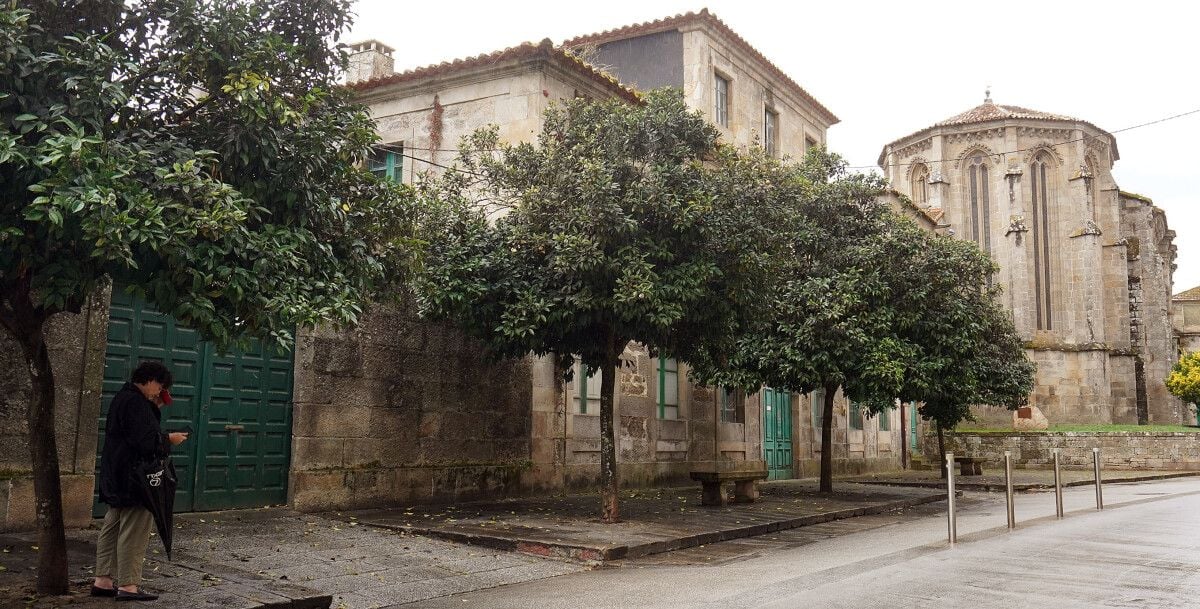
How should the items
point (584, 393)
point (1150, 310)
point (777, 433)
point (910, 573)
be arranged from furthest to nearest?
point (1150, 310) → point (777, 433) → point (584, 393) → point (910, 573)

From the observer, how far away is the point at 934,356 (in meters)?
16.0

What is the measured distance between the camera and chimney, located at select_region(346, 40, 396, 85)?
1938 cm

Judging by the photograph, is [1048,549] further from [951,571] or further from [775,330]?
[775,330]

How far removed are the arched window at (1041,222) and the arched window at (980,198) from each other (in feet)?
6.68

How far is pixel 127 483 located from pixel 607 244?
19.8 feet

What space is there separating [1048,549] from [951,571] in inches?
84.7

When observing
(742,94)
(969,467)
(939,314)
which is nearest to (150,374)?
(939,314)

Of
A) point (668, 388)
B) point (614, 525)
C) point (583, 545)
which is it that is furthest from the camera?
point (668, 388)

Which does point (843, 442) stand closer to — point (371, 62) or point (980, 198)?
point (371, 62)

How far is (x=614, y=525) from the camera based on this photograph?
10.9 metres

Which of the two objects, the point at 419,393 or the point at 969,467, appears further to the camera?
the point at 969,467

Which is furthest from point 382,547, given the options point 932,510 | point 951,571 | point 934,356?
point 934,356

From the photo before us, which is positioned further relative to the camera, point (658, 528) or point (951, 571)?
point (658, 528)

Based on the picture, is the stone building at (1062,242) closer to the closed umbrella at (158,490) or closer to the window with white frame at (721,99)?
the window with white frame at (721,99)
